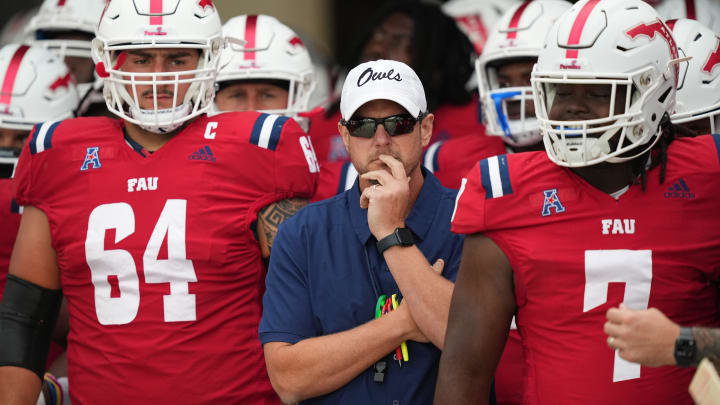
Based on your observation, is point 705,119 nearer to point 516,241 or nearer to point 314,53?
point 516,241

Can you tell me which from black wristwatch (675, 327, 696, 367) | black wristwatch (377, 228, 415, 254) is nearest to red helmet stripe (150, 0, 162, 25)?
black wristwatch (377, 228, 415, 254)

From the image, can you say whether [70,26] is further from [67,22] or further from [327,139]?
[327,139]

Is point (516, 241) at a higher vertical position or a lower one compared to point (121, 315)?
higher

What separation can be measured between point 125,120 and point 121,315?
70 cm

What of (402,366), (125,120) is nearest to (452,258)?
(402,366)

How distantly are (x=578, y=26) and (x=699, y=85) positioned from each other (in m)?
1.01

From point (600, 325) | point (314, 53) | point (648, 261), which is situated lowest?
point (314, 53)

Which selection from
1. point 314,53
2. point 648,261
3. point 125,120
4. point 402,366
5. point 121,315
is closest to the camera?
point 648,261

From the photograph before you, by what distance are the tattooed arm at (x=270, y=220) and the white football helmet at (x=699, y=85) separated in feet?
4.45

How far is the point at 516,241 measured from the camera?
2582 millimetres

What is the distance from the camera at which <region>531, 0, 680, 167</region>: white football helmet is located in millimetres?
2582

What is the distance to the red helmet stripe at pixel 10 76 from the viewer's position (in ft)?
13.9

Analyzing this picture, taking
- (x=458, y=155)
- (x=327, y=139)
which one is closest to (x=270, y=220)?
(x=458, y=155)

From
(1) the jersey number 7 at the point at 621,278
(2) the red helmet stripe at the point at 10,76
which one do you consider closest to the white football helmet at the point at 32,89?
(2) the red helmet stripe at the point at 10,76
